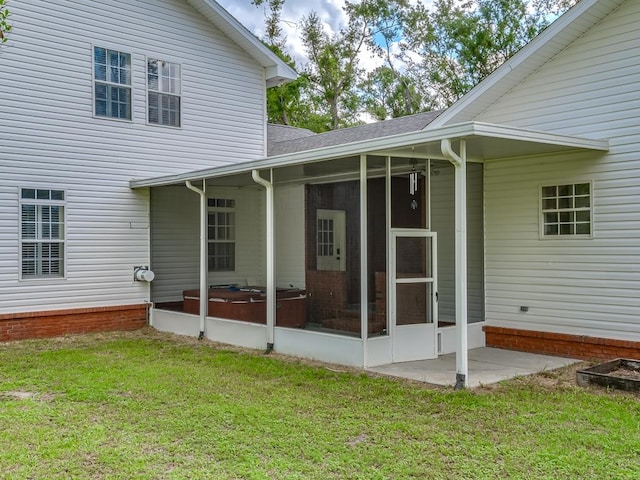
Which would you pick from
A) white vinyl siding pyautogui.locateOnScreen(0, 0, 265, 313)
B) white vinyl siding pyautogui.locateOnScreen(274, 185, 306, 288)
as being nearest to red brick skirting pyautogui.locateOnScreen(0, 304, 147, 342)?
white vinyl siding pyautogui.locateOnScreen(0, 0, 265, 313)

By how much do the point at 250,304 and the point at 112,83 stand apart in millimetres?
4994

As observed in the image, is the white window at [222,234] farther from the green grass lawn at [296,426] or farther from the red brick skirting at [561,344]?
the red brick skirting at [561,344]

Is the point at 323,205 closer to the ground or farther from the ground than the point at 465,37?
closer to the ground

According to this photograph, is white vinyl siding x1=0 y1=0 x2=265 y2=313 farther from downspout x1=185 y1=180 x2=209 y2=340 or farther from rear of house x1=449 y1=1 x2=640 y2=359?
rear of house x1=449 y1=1 x2=640 y2=359

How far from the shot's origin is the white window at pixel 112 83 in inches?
424

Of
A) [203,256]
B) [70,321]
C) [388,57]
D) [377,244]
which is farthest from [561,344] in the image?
[388,57]

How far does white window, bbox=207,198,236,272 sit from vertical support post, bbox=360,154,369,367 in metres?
3.04

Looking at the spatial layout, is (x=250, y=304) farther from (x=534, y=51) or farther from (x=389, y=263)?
(x=534, y=51)

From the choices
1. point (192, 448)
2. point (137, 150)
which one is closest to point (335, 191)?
point (192, 448)

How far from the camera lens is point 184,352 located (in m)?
8.84

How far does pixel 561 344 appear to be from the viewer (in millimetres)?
8242

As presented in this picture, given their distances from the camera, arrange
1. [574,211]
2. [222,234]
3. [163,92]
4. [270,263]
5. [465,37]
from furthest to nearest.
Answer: [465,37], [163,92], [222,234], [270,263], [574,211]

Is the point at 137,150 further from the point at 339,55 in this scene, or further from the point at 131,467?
the point at 339,55

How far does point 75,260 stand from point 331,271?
5113mm
